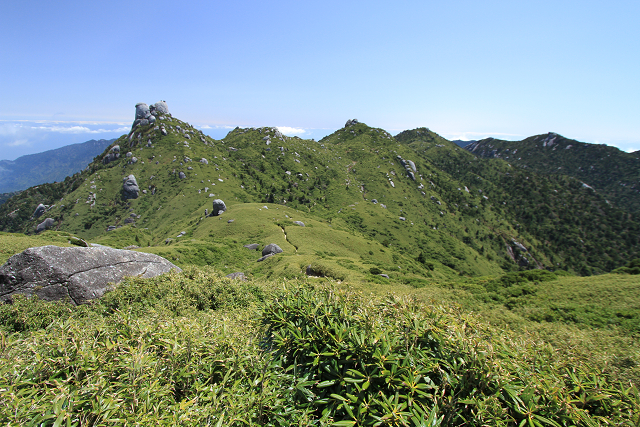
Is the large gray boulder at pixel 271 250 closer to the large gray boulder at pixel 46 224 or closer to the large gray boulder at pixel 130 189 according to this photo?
the large gray boulder at pixel 130 189

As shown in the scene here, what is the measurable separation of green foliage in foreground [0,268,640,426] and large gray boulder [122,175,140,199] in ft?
353

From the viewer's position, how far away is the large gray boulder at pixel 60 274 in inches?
608

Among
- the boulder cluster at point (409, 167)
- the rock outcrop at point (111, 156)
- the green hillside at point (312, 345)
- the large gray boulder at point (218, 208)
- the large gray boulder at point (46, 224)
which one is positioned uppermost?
the boulder cluster at point (409, 167)

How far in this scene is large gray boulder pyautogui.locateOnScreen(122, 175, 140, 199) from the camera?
305ft

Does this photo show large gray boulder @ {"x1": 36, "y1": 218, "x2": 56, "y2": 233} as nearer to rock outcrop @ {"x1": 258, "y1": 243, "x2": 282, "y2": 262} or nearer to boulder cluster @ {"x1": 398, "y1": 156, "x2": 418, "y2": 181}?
rock outcrop @ {"x1": 258, "y1": 243, "x2": 282, "y2": 262}

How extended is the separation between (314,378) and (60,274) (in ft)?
65.8

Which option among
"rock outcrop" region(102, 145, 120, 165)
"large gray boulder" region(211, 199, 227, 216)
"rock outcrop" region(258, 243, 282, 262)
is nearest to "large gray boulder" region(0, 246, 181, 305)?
"rock outcrop" region(258, 243, 282, 262)

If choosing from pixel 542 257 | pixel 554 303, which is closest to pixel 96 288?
pixel 554 303

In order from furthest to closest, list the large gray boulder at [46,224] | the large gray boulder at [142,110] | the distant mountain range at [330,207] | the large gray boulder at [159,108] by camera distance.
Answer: the large gray boulder at [142,110] → the large gray boulder at [159,108] → the large gray boulder at [46,224] → the distant mountain range at [330,207]

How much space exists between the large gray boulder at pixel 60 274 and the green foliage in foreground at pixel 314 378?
44.1ft

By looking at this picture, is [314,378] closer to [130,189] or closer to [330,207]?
[330,207]

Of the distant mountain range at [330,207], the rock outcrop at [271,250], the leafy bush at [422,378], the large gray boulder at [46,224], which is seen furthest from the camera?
the large gray boulder at [46,224]

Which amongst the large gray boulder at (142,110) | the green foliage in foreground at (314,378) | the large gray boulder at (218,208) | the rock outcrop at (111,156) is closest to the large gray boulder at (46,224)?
the rock outcrop at (111,156)

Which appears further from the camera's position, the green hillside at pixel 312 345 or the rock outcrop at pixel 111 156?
the rock outcrop at pixel 111 156
